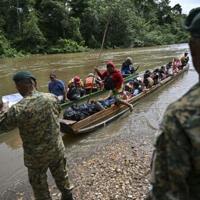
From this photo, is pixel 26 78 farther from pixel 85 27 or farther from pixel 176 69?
pixel 85 27

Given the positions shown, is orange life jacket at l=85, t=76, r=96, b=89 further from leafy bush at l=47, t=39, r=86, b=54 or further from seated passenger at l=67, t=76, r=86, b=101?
leafy bush at l=47, t=39, r=86, b=54

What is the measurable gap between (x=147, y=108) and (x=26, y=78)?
9.60 meters

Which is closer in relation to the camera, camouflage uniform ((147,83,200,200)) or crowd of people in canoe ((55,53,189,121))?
camouflage uniform ((147,83,200,200))

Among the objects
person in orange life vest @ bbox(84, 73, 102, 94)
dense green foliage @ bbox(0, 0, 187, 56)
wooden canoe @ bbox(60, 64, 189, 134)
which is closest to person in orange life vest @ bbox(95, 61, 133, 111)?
wooden canoe @ bbox(60, 64, 189, 134)

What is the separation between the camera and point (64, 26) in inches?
2141

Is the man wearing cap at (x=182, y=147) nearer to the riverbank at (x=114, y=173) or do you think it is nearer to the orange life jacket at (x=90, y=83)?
the riverbank at (x=114, y=173)

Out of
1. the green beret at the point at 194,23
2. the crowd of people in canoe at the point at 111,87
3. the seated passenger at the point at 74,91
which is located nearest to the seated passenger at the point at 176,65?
the crowd of people in canoe at the point at 111,87

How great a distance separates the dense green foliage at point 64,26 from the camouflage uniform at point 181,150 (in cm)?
4390

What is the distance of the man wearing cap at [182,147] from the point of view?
69.6 inches

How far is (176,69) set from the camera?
66.6 feet

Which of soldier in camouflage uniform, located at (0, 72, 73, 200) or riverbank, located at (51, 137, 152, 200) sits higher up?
soldier in camouflage uniform, located at (0, 72, 73, 200)

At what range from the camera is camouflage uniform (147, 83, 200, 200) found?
69.4 inches

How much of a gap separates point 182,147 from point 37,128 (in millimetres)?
2930

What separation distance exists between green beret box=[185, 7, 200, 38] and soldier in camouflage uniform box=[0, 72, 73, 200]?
2.69m
